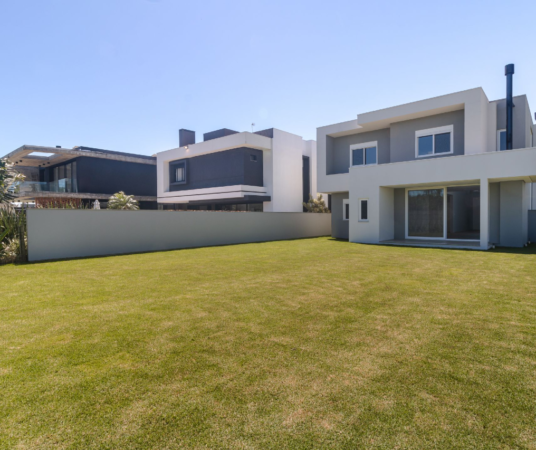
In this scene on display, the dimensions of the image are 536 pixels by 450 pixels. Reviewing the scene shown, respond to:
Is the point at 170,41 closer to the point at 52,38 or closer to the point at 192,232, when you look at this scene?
the point at 52,38

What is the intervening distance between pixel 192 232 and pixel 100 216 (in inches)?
167

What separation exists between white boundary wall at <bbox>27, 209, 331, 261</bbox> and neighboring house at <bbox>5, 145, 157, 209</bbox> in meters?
13.6

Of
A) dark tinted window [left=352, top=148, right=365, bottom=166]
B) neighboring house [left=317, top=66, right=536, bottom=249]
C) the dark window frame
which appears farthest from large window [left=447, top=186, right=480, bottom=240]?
the dark window frame

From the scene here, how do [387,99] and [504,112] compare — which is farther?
[387,99]

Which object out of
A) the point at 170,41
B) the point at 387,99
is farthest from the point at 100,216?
the point at 387,99

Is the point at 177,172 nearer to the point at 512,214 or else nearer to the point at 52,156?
the point at 52,156

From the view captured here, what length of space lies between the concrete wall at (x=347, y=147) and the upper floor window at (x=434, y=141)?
6.29 ft

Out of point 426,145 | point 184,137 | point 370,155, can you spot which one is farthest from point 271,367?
point 184,137

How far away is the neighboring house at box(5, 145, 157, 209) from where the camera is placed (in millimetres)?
23917

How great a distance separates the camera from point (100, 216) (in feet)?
40.4

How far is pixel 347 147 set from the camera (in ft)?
63.8

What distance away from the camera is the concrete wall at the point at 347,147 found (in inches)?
704

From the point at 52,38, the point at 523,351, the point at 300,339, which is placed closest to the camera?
the point at 523,351

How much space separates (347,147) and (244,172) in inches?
311
